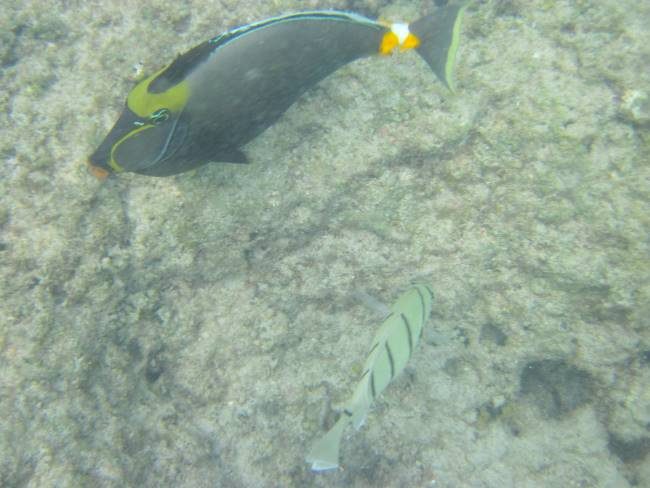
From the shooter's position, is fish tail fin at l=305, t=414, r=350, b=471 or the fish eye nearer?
A: the fish eye

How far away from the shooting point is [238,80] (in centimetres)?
213

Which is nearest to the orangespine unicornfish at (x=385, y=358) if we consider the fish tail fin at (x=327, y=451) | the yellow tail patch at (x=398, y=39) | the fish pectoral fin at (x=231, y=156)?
the fish tail fin at (x=327, y=451)

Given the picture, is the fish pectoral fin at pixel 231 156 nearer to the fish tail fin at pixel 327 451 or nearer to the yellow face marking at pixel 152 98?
the yellow face marking at pixel 152 98

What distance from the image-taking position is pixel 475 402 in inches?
133

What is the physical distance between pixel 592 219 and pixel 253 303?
226 cm

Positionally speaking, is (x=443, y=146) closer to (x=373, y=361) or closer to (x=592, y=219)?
(x=592, y=219)

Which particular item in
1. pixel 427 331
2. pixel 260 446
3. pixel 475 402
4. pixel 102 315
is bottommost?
pixel 475 402

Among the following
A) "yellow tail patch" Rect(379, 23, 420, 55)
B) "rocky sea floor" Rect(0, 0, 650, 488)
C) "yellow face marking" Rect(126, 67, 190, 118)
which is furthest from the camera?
"rocky sea floor" Rect(0, 0, 650, 488)

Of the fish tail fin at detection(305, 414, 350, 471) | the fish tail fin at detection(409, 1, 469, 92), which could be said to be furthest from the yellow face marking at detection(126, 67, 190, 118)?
the fish tail fin at detection(305, 414, 350, 471)

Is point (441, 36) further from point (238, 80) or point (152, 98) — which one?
point (152, 98)

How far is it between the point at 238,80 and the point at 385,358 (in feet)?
4.92

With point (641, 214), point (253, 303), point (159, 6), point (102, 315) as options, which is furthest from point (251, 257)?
point (641, 214)

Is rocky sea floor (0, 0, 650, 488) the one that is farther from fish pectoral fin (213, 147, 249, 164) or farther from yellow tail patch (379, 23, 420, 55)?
yellow tail patch (379, 23, 420, 55)

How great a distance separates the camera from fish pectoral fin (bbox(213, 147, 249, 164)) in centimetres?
238
